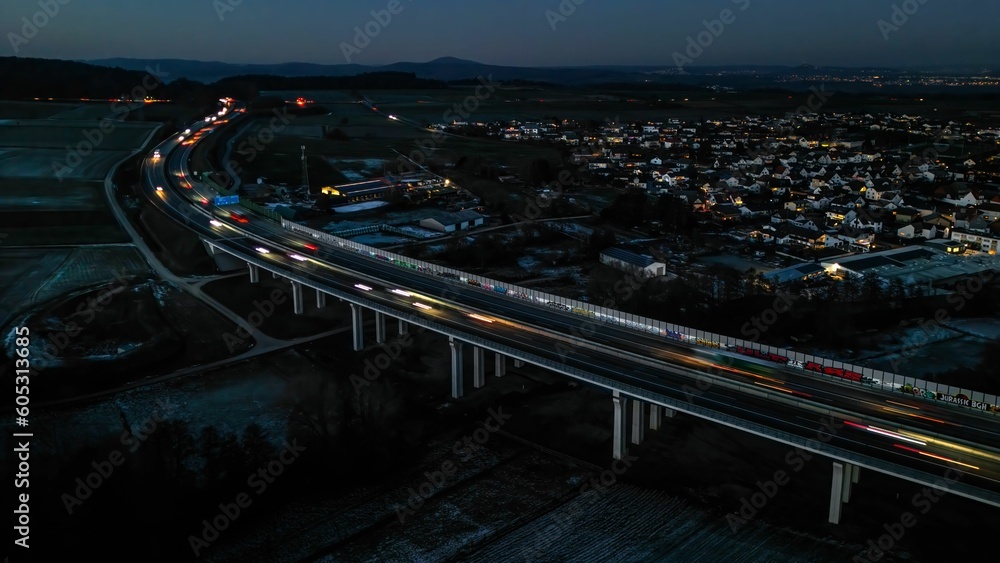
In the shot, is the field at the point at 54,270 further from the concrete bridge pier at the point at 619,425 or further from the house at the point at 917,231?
the house at the point at 917,231

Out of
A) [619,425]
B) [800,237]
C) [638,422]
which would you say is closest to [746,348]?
[638,422]

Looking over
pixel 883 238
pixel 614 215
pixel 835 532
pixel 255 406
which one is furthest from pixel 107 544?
pixel 883 238

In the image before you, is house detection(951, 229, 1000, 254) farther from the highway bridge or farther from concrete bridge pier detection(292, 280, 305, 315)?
concrete bridge pier detection(292, 280, 305, 315)

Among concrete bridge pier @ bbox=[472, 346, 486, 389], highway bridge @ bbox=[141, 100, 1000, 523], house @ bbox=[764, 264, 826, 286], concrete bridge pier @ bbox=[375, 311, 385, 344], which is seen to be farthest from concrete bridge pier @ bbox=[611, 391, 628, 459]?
house @ bbox=[764, 264, 826, 286]

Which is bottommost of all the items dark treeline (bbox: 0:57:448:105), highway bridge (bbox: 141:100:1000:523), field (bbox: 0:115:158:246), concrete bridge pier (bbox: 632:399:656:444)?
concrete bridge pier (bbox: 632:399:656:444)

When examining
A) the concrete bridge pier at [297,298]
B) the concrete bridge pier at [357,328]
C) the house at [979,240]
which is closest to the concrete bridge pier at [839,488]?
the concrete bridge pier at [357,328]

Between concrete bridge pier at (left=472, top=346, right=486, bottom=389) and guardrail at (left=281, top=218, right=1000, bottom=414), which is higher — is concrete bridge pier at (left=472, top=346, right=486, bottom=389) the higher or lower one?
the lower one

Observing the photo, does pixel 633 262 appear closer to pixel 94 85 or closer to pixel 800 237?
pixel 800 237
